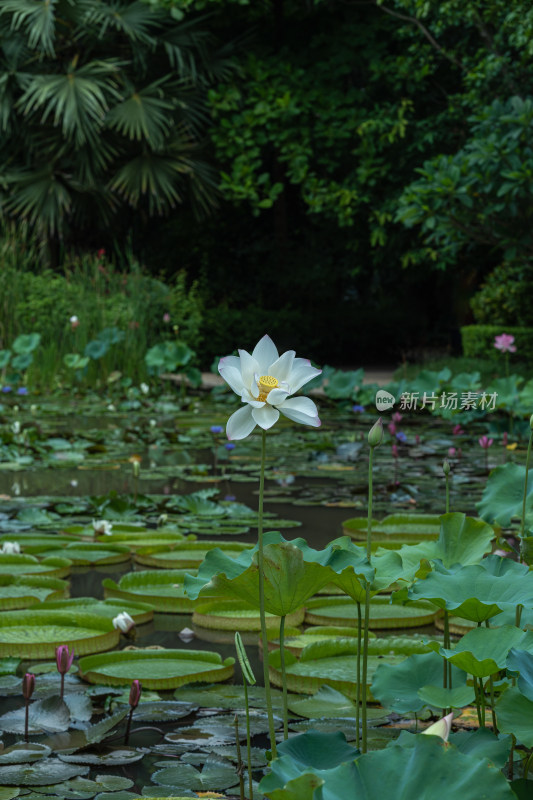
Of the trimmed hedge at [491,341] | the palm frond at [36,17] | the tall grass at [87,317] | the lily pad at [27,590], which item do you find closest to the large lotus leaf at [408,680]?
the lily pad at [27,590]

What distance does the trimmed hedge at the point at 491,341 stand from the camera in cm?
877

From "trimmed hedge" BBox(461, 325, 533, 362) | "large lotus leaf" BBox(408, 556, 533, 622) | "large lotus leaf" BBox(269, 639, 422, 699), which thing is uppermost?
"trimmed hedge" BBox(461, 325, 533, 362)

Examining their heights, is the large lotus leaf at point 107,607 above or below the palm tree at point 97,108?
below

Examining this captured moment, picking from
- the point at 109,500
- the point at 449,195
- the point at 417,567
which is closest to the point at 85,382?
the point at 449,195

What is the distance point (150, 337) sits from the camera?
942cm

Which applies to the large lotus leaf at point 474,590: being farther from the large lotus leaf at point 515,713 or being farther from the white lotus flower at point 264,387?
the white lotus flower at point 264,387

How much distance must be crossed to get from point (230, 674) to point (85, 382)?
7.08 m

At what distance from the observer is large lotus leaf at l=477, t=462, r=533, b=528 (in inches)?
72.4

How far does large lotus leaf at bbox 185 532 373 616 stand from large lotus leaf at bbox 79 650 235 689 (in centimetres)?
67

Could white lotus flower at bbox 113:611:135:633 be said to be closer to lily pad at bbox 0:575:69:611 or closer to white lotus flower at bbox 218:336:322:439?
lily pad at bbox 0:575:69:611

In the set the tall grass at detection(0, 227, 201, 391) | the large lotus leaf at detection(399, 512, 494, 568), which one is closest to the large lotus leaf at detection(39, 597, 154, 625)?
the large lotus leaf at detection(399, 512, 494, 568)

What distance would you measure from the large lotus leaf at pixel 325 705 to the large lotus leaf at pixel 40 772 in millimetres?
403

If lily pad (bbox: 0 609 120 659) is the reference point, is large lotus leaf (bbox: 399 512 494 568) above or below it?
above

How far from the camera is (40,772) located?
55.1 inches
